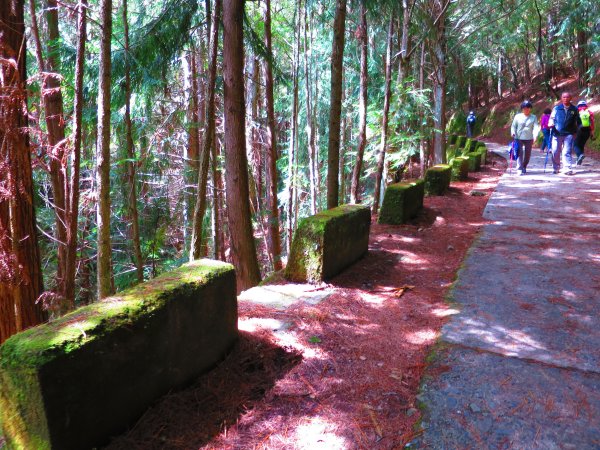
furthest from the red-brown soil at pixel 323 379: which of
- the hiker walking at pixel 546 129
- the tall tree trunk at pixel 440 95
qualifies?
the hiker walking at pixel 546 129

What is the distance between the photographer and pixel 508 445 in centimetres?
249

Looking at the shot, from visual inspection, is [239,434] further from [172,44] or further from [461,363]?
[172,44]

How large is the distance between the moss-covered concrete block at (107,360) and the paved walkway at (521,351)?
1.62 metres

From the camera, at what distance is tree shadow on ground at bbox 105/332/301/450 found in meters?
2.55

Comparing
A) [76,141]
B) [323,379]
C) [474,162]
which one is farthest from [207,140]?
[474,162]

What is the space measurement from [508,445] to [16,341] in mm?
2751

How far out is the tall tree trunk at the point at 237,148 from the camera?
6754 millimetres

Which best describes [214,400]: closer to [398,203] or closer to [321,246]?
[321,246]

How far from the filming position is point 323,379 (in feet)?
10.6

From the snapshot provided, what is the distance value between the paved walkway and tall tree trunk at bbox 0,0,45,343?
14.1 feet

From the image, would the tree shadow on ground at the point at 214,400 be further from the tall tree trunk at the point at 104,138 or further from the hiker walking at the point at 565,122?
the hiker walking at the point at 565,122

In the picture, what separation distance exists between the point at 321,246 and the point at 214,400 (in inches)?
94.8

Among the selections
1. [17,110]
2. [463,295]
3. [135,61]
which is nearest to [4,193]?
[17,110]

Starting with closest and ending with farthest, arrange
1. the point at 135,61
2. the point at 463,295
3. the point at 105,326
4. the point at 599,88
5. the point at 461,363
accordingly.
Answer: the point at 105,326 < the point at 461,363 < the point at 463,295 < the point at 135,61 < the point at 599,88
